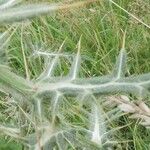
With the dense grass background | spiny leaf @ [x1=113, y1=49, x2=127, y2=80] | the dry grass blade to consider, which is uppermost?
spiny leaf @ [x1=113, y1=49, x2=127, y2=80]

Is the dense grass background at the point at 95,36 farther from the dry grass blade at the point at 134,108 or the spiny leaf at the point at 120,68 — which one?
the spiny leaf at the point at 120,68

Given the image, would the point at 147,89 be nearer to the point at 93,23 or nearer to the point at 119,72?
the point at 119,72

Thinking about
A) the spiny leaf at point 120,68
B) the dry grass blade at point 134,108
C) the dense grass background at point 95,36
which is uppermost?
the spiny leaf at point 120,68

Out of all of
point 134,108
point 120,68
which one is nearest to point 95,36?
point 134,108

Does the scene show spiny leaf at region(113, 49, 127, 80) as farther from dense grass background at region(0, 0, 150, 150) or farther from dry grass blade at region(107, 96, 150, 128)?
dense grass background at region(0, 0, 150, 150)

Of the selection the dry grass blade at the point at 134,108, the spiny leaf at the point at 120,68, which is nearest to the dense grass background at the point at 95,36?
the dry grass blade at the point at 134,108

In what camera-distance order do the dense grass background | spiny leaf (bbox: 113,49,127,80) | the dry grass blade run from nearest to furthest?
spiny leaf (bbox: 113,49,127,80), the dry grass blade, the dense grass background

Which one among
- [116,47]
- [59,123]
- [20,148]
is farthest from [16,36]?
[59,123]

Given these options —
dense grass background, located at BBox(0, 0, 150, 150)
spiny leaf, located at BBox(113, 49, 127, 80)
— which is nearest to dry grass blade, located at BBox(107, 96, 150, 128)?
spiny leaf, located at BBox(113, 49, 127, 80)

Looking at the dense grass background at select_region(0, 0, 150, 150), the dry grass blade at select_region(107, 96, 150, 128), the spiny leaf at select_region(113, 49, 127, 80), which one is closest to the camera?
the spiny leaf at select_region(113, 49, 127, 80)
